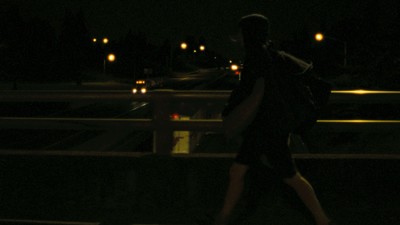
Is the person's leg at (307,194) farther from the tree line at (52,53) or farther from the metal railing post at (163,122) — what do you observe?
the tree line at (52,53)

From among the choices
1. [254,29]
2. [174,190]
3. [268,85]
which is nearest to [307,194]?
[268,85]

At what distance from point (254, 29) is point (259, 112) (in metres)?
0.58

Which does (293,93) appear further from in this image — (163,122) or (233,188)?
(163,122)

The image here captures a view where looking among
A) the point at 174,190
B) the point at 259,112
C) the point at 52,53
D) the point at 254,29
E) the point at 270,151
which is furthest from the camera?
the point at 52,53

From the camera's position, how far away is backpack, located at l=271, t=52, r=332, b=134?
3.99 meters

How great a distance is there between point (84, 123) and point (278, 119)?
269 centimetres

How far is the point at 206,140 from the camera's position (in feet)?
92.9

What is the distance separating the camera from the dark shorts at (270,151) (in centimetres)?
405

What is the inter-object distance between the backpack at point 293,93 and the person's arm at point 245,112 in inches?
5.6

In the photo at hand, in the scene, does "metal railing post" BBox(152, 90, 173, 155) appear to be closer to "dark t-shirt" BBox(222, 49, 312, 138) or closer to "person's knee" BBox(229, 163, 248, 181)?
"person's knee" BBox(229, 163, 248, 181)

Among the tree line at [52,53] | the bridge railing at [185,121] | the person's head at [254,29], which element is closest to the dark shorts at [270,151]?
the person's head at [254,29]

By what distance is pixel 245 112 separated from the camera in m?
3.88

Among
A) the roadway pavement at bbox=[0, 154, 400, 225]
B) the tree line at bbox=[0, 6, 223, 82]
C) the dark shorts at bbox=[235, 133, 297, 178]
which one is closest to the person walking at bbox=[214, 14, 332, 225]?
the dark shorts at bbox=[235, 133, 297, 178]

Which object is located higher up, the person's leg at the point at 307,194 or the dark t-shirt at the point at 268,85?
the dark t-shirt at the point at 268,85
